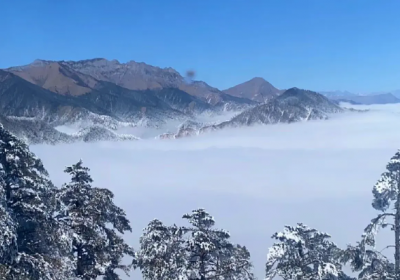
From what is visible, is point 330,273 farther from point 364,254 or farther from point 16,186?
point 16,186

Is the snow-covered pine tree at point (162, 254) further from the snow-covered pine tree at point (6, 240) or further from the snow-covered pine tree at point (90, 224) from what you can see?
the snow-covered pine tree at point (6, 240)

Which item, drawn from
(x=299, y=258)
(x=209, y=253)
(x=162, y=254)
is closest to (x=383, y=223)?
(x=299, y=258)

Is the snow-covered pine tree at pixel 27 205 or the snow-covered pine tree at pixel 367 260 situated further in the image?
the snow-covered pine tree at pixel 367 260

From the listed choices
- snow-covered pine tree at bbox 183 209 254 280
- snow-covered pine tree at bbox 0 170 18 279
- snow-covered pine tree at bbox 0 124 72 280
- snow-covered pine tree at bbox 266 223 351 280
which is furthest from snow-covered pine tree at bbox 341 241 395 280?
snow-covered pine tree at bbox 0 170 18 279

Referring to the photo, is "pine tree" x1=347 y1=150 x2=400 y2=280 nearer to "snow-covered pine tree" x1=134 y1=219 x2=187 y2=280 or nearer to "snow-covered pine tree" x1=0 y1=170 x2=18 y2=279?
"snow-covered pine tree" x1=134 y1=219 x2=187 y2=280

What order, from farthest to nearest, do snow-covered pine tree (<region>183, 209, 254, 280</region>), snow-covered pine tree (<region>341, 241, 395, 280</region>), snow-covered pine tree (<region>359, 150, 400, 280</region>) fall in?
snow-covered pine tree (<region>183, 209, 254, 280</region>) → snow-covered pine tree (<region>359, 150, 400, 280</region>) → snow-covered pine tree (<region>341, 241, 395, 280</region>)

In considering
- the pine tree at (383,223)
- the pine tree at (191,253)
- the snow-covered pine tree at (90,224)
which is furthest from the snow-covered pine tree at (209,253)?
the pine tree at (383,223)
